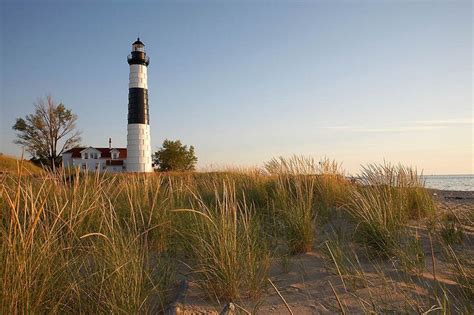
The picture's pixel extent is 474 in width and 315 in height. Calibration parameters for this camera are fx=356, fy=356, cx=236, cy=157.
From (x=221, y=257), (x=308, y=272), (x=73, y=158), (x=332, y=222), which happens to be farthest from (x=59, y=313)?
(x=73, y=158)

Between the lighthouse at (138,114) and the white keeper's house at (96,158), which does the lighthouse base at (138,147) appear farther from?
the white keeper's house at (96,158)

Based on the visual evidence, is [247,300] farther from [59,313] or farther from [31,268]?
[31,268]

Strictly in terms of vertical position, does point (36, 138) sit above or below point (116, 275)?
above

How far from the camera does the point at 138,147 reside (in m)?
25.3

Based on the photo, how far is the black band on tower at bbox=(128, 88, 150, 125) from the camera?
2488 centimetres

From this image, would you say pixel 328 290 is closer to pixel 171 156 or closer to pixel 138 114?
pixel 138 114

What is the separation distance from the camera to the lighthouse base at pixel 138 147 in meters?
25.0

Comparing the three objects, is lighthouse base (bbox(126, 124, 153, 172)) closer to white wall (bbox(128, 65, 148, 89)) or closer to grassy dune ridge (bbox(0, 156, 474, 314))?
white wall (bbox(128, 65, 148, 89))

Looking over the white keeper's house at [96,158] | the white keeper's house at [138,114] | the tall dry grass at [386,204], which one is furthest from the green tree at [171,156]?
the tall dry grass at [386,204]

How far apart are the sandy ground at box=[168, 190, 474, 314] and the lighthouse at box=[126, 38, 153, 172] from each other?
74.5 feet

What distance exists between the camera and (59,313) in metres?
2.25

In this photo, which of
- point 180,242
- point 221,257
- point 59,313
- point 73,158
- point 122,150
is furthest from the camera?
point 122,150

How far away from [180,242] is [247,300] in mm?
1301

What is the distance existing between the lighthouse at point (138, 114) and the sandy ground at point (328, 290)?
22722 mm
